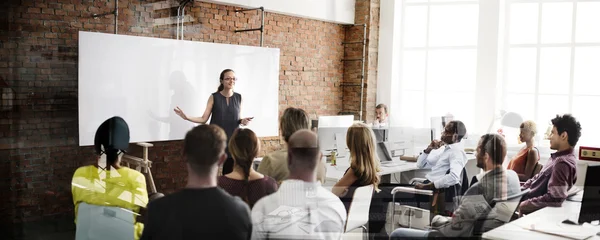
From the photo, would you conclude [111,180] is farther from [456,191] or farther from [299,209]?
[456,191]

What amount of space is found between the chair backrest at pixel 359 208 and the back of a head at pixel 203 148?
2.87ft

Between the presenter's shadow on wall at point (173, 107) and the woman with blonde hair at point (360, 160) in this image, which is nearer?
the presenter's shadow on wall at point (173, 107)

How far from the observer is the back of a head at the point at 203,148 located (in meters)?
2.00

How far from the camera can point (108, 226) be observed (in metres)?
2.30

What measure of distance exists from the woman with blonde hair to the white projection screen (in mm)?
471

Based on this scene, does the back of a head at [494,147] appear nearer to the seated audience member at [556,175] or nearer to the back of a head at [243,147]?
the seated audience member at [556,175]

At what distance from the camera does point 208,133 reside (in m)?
2.06

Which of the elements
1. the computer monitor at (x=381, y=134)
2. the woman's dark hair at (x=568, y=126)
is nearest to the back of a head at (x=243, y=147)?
the computer monitor at (x=381, y=134)

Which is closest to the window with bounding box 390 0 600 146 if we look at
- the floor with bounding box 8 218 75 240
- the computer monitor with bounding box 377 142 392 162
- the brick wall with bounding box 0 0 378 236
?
the computer monitor with bounding box 377 142 392 162

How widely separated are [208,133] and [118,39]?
147 centimetres

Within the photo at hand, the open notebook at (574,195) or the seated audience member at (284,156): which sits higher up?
the seated audience member at (284,156)

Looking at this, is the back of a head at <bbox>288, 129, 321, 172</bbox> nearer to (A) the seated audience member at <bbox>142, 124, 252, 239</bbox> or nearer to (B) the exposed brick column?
(A) the seated audience member at <bbox>142, 124, 252, 239</bbox>

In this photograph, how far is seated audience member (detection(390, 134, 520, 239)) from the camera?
3.09m

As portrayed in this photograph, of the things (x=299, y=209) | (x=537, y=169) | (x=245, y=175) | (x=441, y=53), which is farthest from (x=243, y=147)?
(x=537, y=169)
